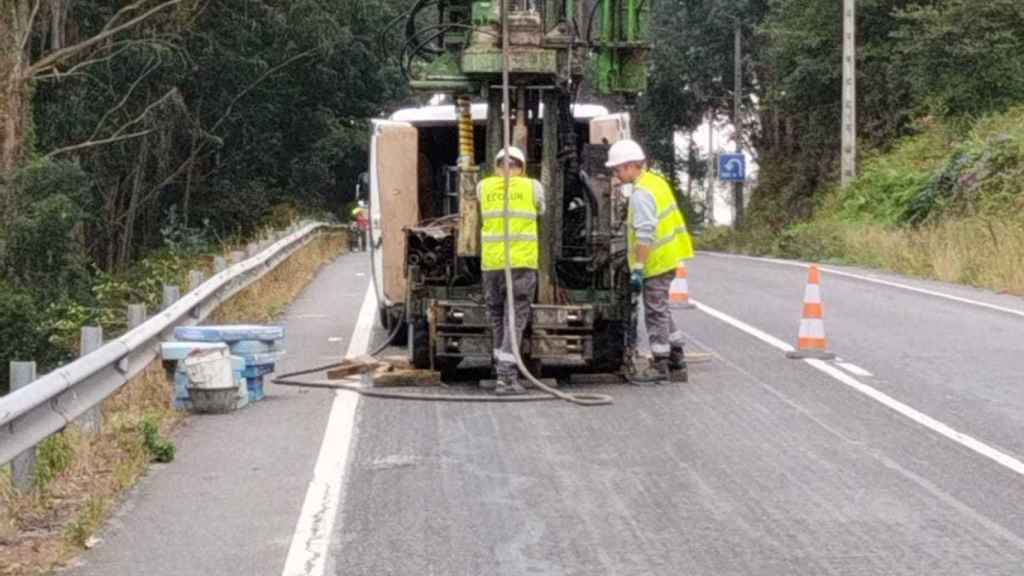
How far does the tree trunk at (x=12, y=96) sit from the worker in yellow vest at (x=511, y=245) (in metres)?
22.6

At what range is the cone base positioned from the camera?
48.6 ft

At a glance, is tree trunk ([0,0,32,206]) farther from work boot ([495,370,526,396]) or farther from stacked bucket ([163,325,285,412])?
work boot ([495,370,526,396])

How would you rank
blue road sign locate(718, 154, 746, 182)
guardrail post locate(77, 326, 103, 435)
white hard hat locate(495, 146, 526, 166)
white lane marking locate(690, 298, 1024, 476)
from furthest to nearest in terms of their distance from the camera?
blue road sign locate(718, 154, 746, 182) < white hard hat locate(495, 146, 526, 166) < guardrail post locate(77, 326, 103, 435) < white lane marking locate(690, 298, 1024, 476)

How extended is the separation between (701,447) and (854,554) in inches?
111

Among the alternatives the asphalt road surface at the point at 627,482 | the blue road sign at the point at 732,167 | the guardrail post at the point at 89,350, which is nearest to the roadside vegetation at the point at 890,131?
the blue road sign at the point at 732,167

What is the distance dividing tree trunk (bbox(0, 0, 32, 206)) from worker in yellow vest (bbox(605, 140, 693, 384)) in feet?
74.1

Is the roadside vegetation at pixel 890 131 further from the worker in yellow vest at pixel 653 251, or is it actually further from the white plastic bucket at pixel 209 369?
the white plastic bucket at pixel 209 369

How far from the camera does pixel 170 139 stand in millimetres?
48531

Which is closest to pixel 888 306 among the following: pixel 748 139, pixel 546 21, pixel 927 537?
pixel 546 21

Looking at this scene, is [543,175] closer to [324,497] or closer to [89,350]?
[89,350]

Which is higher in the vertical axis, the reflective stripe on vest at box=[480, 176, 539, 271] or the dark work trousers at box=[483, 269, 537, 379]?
the reflective stripe on vest at box=[480, 176, 539, 271]

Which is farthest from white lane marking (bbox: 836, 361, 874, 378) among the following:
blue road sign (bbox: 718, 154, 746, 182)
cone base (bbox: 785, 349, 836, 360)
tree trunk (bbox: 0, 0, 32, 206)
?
blue road sign (bbox: 718, 154, 746, 182)

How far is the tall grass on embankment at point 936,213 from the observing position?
26.8 meters

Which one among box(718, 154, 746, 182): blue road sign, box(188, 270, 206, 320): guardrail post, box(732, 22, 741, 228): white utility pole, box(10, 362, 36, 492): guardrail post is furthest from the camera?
box(732, 22, 741, 228): white utility pole
